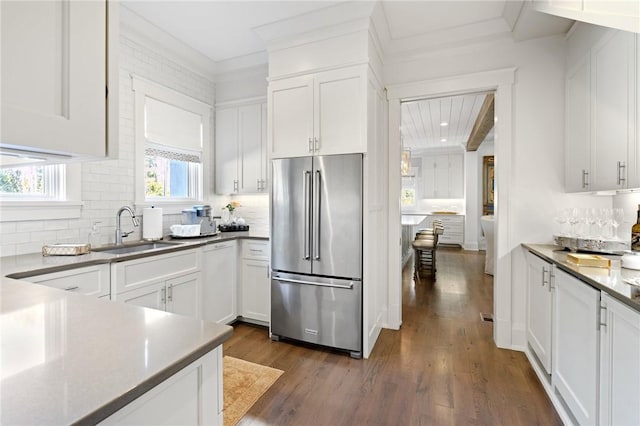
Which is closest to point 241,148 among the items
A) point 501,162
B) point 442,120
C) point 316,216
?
point 316,216

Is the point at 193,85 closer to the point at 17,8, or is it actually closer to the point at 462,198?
the point at 17,8

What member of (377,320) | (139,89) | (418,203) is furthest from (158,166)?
(418,203)

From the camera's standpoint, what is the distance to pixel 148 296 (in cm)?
240

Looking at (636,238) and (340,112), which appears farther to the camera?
(340,112)

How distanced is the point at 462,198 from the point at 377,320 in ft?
22.0

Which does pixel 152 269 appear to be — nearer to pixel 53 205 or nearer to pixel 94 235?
pixel 94 235

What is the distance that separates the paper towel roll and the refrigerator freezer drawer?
1.20 m

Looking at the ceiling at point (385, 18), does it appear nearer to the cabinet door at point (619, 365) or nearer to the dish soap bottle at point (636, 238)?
the dish soap bottle at point (636, 238)

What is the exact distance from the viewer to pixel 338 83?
104 inches

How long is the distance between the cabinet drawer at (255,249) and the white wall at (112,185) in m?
0.87

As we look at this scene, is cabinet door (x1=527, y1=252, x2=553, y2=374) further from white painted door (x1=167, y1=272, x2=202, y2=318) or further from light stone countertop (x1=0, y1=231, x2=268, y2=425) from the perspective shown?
white painted door (x1=167, y1=272, x2=202, y2=318)

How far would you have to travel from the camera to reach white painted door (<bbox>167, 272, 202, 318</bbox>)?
8.52ft

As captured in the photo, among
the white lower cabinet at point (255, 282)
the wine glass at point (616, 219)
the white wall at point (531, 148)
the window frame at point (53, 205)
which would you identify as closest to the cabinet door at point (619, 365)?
the wine glass at point (616, 219)

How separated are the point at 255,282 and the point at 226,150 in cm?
167
